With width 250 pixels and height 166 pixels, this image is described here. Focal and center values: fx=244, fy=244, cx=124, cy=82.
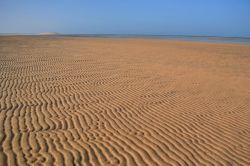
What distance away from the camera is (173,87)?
9.76m

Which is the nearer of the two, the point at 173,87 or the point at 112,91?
the point at 112,91

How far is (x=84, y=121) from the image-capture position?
597 cm

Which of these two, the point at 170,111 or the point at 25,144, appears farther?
the point at 170,111

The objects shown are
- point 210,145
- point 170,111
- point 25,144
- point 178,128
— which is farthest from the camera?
point 170,111

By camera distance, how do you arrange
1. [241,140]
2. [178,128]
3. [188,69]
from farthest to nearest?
[188,69]
[178,128]
[241,140]

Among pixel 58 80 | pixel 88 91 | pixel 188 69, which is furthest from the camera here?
pixel 188 69

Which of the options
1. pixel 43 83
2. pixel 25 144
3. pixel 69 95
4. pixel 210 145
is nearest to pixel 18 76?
pixel 43 83

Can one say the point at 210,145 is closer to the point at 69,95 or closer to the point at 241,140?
the point at 241,140

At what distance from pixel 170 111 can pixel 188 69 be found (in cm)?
744

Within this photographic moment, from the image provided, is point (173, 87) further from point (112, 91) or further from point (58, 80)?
point (58, 80)

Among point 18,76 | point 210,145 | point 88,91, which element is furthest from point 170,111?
point 18,76

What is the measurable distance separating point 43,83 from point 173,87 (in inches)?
202

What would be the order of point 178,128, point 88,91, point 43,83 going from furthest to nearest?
1. point 43,83
2. point 88,91
3. point 178,128

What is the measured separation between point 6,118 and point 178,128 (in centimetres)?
416
